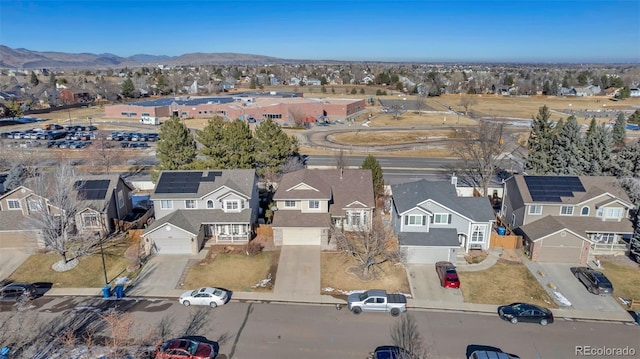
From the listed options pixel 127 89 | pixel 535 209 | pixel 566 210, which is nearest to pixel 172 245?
pixel 535 209

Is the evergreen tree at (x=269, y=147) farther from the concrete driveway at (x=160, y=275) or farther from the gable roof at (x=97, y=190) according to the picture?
the concrete driveway at (x=160, y=275)

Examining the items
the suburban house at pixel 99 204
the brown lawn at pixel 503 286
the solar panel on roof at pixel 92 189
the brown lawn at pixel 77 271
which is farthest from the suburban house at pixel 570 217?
the solar panel on roof at pixel 92 189

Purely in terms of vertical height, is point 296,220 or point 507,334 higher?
point 296,220

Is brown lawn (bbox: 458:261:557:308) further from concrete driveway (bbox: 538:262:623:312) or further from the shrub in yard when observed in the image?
the shrub in yard

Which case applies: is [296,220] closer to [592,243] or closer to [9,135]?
[592,243]

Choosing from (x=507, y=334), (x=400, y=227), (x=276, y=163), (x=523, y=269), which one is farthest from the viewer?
(x=276, y=163)

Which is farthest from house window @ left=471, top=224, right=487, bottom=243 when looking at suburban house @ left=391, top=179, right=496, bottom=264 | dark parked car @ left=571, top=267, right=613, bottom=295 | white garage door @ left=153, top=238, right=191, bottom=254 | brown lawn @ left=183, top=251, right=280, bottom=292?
white garage door @ left=153, top=238, right=191, bottom=254

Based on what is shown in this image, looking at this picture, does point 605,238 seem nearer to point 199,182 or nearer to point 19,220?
point 199,182

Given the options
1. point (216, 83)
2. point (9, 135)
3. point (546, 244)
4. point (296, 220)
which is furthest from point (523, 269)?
point (216, 83)
